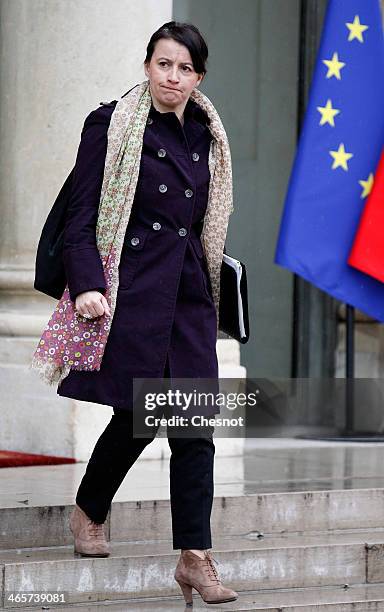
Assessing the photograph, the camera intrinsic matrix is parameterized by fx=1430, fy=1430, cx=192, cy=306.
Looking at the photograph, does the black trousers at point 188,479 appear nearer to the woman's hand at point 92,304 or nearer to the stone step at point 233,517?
the woman's hand at point 92,304

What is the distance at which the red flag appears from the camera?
8.20 metres

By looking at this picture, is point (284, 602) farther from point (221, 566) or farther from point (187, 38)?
point (187, 38)

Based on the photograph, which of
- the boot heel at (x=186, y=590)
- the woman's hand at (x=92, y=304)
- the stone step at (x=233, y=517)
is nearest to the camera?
the woman's hand at (x=92, y=304)

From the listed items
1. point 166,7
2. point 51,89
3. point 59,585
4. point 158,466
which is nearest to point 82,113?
point 51,89

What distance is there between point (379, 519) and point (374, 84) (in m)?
3.11

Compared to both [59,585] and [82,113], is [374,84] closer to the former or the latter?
[82,113]

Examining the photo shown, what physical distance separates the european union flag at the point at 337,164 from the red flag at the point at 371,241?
4.0 inches

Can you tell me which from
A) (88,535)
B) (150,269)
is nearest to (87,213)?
(150,269)

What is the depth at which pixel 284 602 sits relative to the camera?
5.13 meters

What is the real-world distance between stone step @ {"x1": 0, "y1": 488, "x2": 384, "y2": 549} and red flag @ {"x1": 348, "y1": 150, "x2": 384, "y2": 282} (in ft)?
7.20

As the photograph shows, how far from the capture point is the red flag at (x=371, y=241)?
820 centimetres

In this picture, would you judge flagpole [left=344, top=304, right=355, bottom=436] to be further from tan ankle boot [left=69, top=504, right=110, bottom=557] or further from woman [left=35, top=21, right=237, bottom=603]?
woman [left=35, top=21, right=237, bottom=603]

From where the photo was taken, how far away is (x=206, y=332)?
189 inches

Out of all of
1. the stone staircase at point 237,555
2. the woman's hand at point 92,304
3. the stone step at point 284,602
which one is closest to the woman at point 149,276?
the woman's hand at point 92,304
